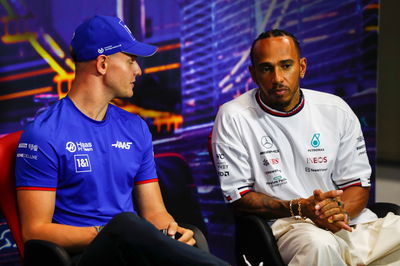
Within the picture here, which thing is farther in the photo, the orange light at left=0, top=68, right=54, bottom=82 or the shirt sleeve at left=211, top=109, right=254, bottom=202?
the orange light at left=0, top=68, right=54, bottom=82

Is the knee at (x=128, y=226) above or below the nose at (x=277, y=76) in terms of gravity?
below

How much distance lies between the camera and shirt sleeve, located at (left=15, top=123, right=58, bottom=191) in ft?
7.99

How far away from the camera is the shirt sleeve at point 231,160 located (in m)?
2.96

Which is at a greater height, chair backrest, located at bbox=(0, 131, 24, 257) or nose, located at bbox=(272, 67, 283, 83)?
nose, located at bbox=(272, 67, 283, 83)

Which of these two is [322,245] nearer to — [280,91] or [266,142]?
[266,142]

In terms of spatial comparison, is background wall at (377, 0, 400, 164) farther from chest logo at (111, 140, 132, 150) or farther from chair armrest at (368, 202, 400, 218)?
chest logo at (111, 140, 132, 150)

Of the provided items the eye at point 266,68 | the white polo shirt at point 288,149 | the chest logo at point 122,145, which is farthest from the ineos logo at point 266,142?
the chest logo at point 122,145

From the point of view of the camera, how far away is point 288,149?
3.06 metres

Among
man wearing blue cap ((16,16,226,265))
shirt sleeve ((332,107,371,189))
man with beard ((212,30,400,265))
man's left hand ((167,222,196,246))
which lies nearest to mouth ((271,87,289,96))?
man with beard ((212,30,400,265))

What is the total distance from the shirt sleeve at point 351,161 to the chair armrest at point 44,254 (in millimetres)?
1483

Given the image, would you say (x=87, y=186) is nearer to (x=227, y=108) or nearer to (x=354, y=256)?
(x=227, y=108)

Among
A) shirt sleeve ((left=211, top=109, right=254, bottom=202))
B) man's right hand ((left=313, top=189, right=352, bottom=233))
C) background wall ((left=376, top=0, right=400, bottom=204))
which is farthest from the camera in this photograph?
background wall ((left=376, top=0, right=400, bottom=204))

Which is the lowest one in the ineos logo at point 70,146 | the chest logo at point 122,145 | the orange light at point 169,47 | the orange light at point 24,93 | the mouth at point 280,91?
the chest logo at point 122,145

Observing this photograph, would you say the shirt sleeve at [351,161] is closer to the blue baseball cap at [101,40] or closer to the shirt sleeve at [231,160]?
the shirt sleeve at [231,160]
